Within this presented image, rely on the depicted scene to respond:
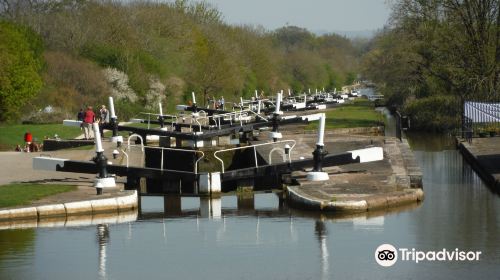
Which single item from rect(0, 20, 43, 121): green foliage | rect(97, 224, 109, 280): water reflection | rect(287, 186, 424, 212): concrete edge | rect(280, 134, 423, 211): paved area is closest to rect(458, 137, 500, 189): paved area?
rect(280, 134, 423, 211): paved area

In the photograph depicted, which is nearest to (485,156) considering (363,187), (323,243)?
(363,187)

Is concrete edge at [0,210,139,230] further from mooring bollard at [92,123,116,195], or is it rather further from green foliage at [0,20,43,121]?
green foliage at [0,20,43,121]

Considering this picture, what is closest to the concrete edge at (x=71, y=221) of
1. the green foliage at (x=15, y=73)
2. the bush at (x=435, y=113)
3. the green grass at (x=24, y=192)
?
the green grass at (x=24, y=192)

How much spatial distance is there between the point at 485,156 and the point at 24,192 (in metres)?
16.7

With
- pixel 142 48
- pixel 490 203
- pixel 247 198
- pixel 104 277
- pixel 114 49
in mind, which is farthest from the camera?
pixel 142 48

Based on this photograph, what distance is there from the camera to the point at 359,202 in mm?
23688

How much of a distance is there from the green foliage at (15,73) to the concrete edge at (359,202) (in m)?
27.8

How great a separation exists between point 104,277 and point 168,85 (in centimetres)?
5658

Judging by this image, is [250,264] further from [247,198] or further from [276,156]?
[276,156]

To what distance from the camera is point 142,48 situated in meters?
73.3

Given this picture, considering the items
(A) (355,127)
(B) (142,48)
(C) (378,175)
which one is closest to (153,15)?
(B) (142,48)

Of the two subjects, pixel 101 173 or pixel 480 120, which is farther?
pixel 480 120

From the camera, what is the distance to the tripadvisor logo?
722 inches

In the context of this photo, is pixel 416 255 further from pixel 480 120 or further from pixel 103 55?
pixel 103 55
